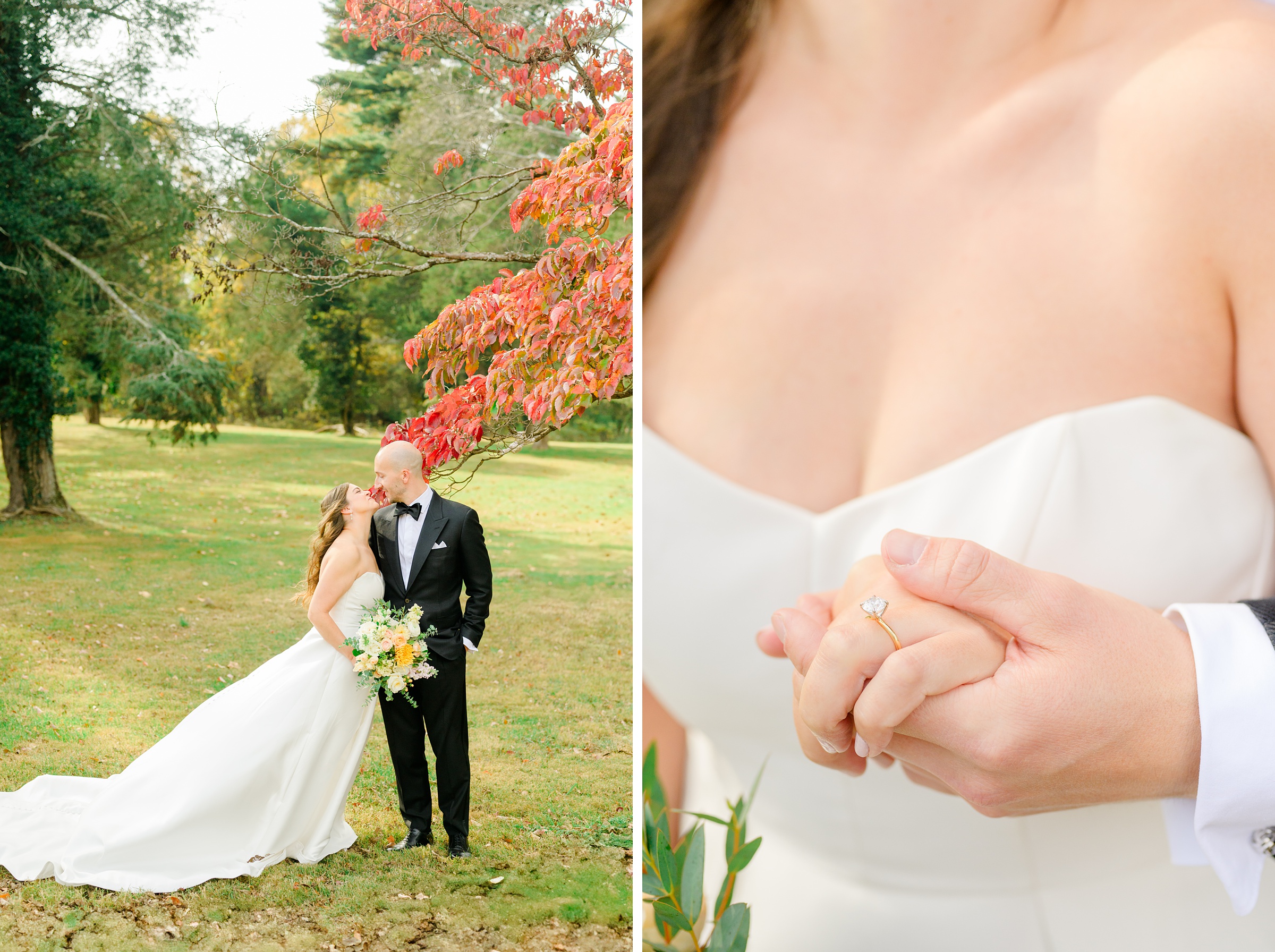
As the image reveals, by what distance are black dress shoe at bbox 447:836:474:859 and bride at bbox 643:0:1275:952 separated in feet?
3.34

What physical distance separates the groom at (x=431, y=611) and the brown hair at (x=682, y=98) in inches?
40.6

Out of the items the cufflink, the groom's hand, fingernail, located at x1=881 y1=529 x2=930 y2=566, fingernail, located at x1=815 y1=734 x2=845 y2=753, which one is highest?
fingernail, located at x1=881 y1=529 x2=930 y2=566

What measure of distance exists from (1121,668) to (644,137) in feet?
3.47

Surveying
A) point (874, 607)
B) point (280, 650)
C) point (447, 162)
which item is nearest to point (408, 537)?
point (280, 650)

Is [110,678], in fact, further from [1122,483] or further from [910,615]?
[1122,483]

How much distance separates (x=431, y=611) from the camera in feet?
7.49

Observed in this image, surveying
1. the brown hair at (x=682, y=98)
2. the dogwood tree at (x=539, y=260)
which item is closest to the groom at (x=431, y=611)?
the dogwood tree at (x=539, y=260)

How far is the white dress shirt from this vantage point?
2.26 m

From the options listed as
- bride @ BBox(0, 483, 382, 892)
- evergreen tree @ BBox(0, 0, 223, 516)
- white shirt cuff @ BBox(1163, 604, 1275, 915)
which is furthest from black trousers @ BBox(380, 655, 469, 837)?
white shirt cuff @ BBox(1163, 604, 1275, 915)

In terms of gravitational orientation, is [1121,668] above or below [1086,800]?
above

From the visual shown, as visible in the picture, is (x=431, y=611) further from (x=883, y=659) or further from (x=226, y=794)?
(x=883, y=659)

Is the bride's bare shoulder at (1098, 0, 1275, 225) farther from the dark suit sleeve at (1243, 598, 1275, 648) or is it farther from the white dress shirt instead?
the white dress shirt

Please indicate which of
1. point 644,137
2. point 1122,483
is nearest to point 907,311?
point 1122,483

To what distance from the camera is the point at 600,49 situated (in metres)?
2.22
